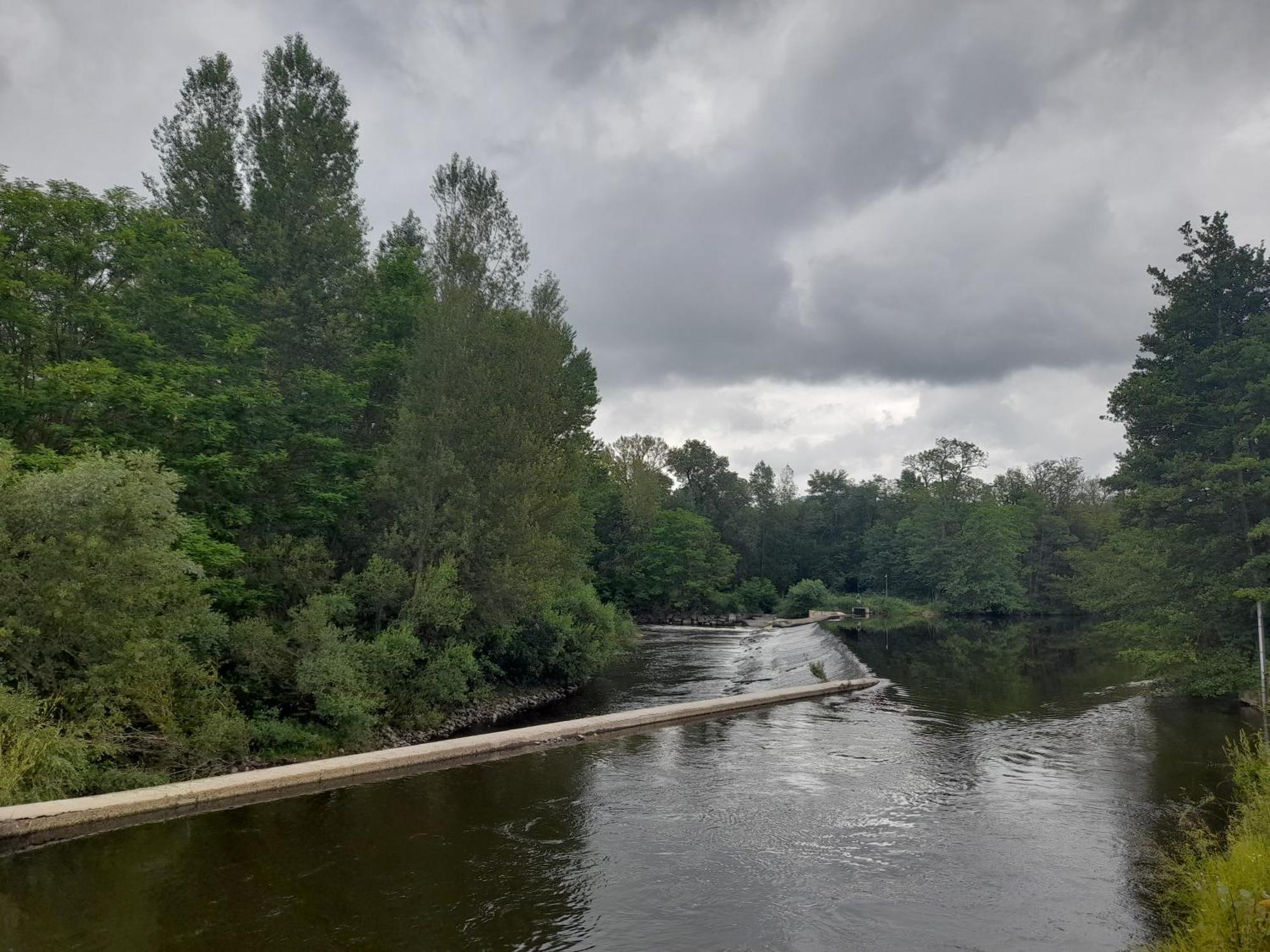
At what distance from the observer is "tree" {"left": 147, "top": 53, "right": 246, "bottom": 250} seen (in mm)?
26141

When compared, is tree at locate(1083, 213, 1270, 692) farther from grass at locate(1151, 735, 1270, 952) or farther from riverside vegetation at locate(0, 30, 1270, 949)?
grass at locate(1151, 735, 1270, 952)

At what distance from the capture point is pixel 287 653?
17.8m

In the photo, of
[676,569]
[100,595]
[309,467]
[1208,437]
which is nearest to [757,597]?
[676,569]

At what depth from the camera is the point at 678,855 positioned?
37.1 ft

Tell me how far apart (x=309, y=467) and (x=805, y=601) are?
6630 centimetres

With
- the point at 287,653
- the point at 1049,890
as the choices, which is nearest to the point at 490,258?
the point at 287,653

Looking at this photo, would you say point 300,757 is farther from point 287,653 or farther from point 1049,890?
point 1049,890

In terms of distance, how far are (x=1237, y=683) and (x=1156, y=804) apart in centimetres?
1023

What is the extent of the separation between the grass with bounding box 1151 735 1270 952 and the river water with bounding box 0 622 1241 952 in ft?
1.67

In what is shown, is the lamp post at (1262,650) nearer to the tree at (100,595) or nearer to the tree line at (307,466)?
the tree line at (307,466)

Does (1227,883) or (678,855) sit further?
(678,855)

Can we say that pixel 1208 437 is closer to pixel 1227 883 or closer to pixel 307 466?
pixel 1227 883

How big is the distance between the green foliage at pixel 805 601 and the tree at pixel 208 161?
6605cm

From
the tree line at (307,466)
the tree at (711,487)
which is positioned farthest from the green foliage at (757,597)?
the tree line at (307,466)
